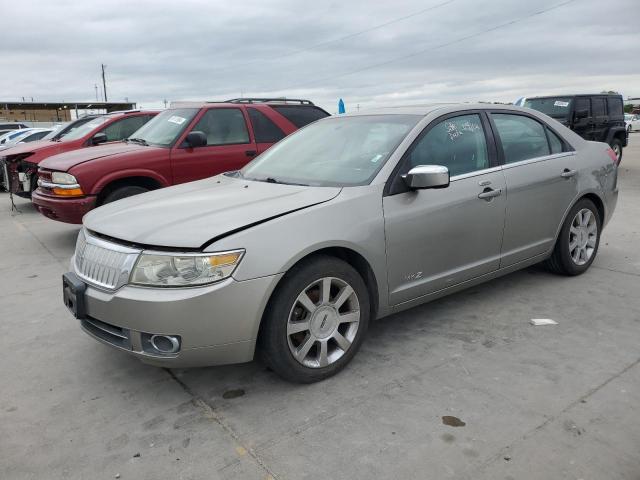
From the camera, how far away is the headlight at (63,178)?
6172 mm

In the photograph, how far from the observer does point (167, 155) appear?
6.68m

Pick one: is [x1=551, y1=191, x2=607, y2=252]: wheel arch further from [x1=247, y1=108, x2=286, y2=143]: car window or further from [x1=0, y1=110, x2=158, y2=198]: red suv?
[x1=0, y1=110, x2=158, y2=198]: red suv

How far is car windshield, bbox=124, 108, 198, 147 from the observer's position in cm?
693

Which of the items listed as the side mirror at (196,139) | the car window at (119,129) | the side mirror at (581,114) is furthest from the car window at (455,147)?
the side mirror at (581,114)

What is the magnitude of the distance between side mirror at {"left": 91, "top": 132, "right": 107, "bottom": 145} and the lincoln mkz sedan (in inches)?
220

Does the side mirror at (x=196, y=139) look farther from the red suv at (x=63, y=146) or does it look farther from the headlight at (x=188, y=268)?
the headlight at (x=188, y=268)

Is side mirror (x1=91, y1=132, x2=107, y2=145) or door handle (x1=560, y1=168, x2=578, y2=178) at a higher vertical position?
side mirror (x1=91, y1=132, x2=107, y2=145)

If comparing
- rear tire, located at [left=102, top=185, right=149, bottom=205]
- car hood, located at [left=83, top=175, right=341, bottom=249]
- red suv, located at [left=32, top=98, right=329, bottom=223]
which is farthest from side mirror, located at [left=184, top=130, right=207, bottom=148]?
car hood, located at [left=83, top=175, right=341, bottom=249]

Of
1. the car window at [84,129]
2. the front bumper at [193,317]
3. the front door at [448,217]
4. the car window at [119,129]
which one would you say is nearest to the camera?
the front bumper at [193,317]

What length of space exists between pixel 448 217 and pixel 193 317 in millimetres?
1851

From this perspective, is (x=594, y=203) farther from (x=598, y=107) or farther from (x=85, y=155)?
(x=598, y=107)

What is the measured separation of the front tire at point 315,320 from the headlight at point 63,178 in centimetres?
423

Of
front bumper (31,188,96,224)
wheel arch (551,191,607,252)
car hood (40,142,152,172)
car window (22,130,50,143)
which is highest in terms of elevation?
car window (22,130,50,143)

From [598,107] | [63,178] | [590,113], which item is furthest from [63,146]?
[598,107]
